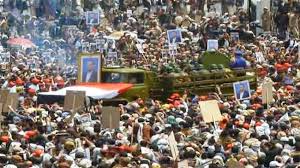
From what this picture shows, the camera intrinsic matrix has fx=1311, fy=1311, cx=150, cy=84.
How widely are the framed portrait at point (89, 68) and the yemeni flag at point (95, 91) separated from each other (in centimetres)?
37

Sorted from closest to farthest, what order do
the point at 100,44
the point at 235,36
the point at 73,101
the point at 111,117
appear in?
the point at 111,117
the point at 73,101
the point at 100,44
the point at 235,36

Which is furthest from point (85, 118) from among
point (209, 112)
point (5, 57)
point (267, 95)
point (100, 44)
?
point (100, 44)

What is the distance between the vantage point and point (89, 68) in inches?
1325

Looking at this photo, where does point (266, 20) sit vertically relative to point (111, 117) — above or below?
above

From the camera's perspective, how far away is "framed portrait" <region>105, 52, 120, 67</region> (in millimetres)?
38625

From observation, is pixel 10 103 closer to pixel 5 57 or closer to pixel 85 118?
pixel 85 118

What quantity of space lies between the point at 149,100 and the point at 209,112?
5508 mm

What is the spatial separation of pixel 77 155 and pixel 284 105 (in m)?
7.91

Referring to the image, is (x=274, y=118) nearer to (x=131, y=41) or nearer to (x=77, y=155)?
(x=77, y=155)

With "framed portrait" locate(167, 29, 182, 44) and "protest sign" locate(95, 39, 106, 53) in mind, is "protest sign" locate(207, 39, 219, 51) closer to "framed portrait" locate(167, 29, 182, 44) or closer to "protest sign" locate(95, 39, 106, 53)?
"framed portrait" locate(167, 29, 182, 44)

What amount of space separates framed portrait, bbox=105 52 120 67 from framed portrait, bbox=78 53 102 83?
462cm

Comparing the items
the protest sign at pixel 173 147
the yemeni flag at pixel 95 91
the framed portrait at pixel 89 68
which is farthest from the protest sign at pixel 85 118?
the framed portrait at pixel 89 68

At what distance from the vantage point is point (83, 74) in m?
33.7

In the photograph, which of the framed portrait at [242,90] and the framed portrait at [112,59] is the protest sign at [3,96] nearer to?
the framed portrait at [242,90]
